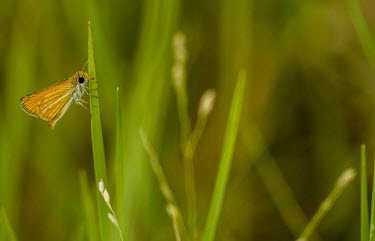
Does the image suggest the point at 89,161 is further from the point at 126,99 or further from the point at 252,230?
the point at 252,230

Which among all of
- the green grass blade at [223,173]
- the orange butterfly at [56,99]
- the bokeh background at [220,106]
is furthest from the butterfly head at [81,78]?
the bokeh background at [220,106]

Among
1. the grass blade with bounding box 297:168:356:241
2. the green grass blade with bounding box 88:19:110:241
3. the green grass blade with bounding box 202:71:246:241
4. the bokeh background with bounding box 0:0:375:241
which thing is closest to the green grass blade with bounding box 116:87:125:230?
the green grass blade with bounding box 88:19:110:241

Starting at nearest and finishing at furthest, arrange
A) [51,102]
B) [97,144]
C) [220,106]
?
1. [97,144]
2. [51,102]
3. [220,106]

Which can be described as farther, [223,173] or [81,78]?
[81,78]

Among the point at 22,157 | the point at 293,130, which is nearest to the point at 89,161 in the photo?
the point at 22,157

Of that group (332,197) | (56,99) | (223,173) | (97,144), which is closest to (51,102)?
(56,99)

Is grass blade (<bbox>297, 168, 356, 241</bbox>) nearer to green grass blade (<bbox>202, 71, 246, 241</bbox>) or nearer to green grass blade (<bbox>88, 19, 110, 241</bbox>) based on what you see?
green grass blade (<bbox>202, 71, 246, 241</bbox>)

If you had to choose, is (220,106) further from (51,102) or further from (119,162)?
(119,162)

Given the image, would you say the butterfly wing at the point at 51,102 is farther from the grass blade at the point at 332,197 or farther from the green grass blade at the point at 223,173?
the grass blade at the point at 332,197
